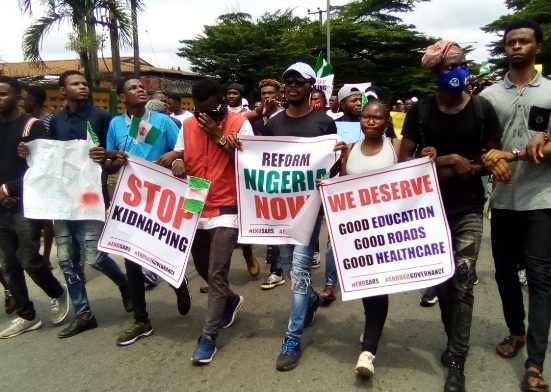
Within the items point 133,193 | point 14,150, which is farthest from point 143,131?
point 14,150

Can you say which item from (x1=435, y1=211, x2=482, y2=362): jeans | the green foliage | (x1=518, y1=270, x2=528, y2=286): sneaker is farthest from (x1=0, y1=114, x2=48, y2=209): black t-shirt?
the green foliage

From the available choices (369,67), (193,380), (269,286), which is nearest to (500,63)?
(369,67)

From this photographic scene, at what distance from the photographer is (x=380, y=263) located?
321 cm

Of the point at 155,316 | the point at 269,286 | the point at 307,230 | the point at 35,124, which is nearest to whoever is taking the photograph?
the point at 307,230

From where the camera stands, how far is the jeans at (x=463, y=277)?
3.02m

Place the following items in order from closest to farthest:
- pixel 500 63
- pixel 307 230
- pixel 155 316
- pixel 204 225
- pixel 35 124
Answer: pixel 307 230, pixel 204 225, pixel 35 124, pixel 155 316, pixel 500 63

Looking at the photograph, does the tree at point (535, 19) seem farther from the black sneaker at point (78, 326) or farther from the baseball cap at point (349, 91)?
the black sneaker at point (78, 326)

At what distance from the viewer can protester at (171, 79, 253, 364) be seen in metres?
3.54

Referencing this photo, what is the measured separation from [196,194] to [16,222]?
5.26 feet

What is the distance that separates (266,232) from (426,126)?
1.29 metres

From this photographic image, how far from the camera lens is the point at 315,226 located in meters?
3.51

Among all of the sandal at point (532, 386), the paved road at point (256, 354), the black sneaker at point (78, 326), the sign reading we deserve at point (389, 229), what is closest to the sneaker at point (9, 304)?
the paved road at point (256, 354)

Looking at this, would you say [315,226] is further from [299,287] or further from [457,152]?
[457,152]

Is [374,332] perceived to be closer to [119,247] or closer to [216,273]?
[216,273]
